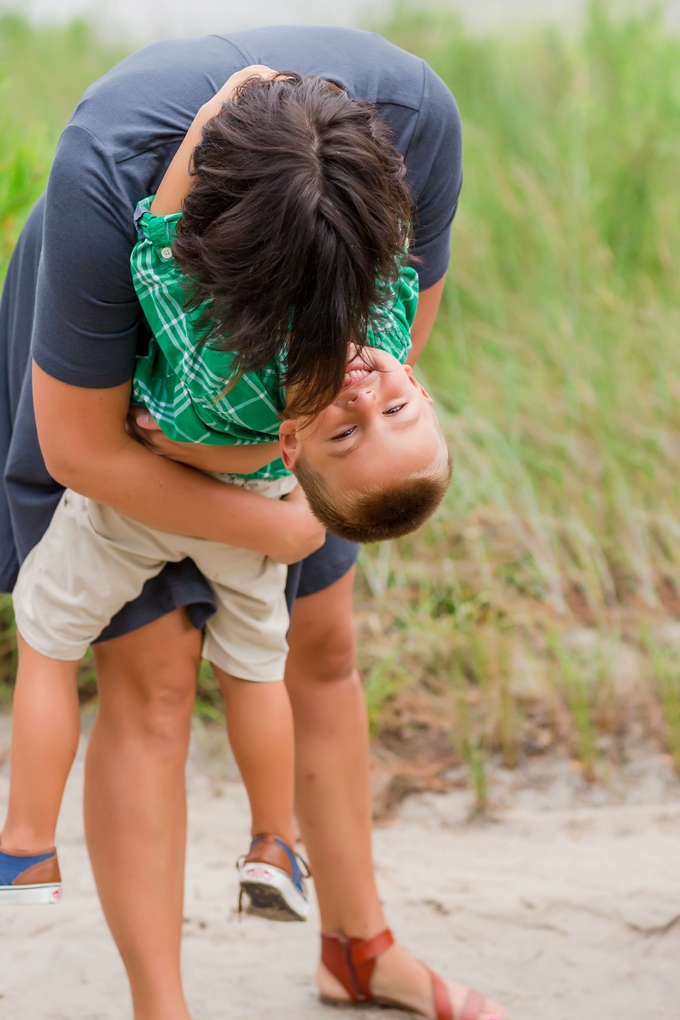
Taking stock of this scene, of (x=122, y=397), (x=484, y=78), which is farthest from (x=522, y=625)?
(x=484, y=78)

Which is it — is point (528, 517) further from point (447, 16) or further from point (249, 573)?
point (447, 16)

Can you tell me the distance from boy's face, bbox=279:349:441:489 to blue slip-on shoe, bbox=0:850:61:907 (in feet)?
2.37

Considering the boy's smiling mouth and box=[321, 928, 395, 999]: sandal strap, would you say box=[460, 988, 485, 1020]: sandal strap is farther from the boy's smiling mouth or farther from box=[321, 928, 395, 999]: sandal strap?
the boy's smiling mouth

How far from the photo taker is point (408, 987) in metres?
1.92

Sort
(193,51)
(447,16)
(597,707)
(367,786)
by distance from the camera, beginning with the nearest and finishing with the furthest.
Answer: (193,51), (367,786), (597,707), (447,16)

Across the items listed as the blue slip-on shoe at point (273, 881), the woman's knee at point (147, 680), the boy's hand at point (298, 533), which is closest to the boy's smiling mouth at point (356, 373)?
the boy's hand at point (298, 533)

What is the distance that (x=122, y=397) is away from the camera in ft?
4.54

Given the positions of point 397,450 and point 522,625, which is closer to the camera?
point 397,450

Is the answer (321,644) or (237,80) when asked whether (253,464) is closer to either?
(321,644)

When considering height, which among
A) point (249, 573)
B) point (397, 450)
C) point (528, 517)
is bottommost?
point (528, 517)

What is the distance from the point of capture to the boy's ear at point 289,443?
1.41 meters

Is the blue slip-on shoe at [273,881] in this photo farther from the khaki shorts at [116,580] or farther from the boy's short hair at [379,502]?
the boy's short hair at [379,502]

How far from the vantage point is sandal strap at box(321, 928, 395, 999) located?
6.30ft

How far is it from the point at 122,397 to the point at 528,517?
203 centimetres
